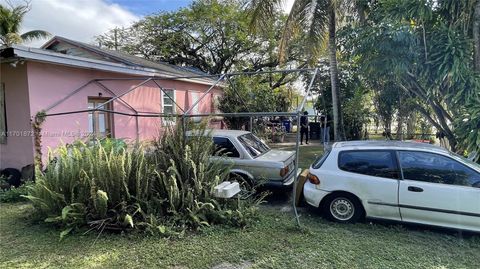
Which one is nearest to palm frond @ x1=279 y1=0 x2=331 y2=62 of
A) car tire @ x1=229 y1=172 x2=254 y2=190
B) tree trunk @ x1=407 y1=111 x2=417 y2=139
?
tree trunk @ x1=407 y1=111 x2=417 y2=139

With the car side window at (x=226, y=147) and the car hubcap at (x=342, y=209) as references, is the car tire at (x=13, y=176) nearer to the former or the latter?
the car side window at (x=226, y=147)

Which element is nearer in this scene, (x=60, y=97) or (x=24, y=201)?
(x=24, y=201)

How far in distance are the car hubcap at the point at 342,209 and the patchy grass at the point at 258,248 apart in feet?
0.74

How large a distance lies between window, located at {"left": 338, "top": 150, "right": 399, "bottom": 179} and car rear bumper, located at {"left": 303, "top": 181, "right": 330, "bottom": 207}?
0.57m

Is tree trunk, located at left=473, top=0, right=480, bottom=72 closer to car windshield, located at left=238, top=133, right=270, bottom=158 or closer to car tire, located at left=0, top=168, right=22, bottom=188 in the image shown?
car windshield, located at left=238, top=133, right=270, bottom=158

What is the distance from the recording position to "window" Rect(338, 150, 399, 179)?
17.4 ft

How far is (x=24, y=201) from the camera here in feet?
22.3

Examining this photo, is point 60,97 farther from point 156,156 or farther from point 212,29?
point 212,29

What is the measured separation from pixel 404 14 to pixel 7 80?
385 inches

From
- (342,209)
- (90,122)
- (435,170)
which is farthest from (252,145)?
(90,122)

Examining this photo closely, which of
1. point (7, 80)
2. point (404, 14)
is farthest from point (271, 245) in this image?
point (7, 80)

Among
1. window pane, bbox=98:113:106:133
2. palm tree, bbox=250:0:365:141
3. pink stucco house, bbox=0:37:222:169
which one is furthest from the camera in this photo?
palm tree, bbox=250:0:365:141

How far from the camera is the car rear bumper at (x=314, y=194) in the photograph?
5.65m

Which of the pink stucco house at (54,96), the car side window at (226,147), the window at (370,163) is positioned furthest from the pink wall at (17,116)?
the window at (370,163)
